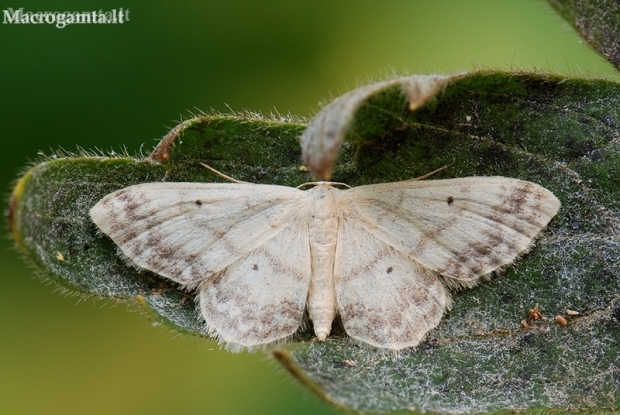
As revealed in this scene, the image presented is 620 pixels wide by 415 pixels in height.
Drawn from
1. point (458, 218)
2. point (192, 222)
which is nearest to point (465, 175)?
point (458, 218)

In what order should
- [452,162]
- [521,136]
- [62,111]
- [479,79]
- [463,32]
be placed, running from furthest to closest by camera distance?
[463,32] < [62,111] < [452,162] < [521,136] < [479,79]

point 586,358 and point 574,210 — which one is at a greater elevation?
point 574,210

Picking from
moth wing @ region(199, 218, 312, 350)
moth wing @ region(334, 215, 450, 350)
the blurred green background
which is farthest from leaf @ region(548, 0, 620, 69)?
the blurred green background

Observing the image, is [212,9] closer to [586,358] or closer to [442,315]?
[442,315]

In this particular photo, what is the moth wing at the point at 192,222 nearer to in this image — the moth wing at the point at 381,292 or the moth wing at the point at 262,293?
the moth wing at the point at 262,293

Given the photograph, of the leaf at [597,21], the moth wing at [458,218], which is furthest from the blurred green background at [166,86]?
the leaf at [597,21]

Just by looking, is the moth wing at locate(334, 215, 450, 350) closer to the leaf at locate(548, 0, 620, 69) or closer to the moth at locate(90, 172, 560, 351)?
the moth at locate(90, 172, 560, 351)

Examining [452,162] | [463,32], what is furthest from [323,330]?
[463,32]
